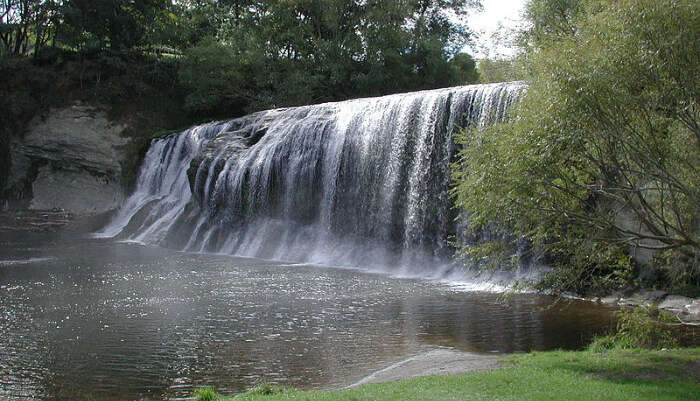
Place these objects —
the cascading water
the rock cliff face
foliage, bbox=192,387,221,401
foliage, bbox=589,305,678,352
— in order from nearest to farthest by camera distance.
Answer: foliage, bbox=192,387,221,401
foliage, bbox=589,305,678,352
the cascading water
the rock cliff face

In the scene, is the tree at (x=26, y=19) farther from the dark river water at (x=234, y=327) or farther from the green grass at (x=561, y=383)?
the green grass at (x=561, y=383)

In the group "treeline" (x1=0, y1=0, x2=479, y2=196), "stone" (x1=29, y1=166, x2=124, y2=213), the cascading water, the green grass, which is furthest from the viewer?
"treeline" (x1=0, y1=0, x2=479, y2=196)

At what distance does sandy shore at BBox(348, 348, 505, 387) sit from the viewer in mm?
8781

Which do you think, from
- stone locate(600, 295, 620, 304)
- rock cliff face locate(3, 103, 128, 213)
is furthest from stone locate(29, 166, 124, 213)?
stone locate(600, 295, 620, 304)

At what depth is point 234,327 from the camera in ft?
40.0

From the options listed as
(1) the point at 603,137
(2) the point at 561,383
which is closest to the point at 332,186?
(1) the point at 603,137

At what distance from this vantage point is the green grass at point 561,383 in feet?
23.3

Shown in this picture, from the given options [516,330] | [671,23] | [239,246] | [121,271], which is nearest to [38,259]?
[121,271]

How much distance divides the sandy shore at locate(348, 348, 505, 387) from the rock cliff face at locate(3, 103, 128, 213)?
A: 1063 inches

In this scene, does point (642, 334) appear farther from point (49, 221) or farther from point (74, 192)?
point (74, 192)

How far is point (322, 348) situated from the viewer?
423 inches

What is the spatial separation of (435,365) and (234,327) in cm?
440

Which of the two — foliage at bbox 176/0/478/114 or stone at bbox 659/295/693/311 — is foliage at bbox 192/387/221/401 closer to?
stone at bbox 659/295/693/311

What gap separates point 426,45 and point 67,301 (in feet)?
94.8
